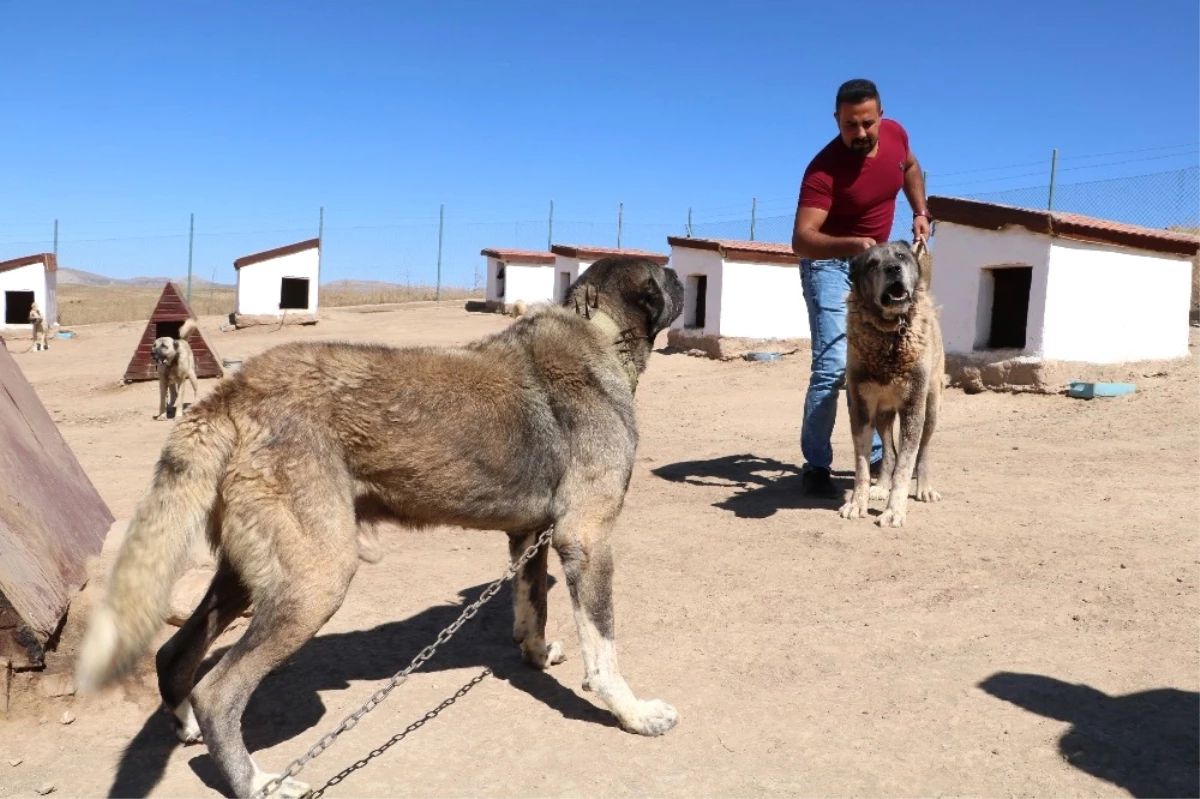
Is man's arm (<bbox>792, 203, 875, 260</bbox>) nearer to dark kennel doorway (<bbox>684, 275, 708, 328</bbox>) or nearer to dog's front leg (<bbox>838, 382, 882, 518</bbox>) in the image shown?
dog's front leg (<bbox>838, 382, 882, 518</bbox>)

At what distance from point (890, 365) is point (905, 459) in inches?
21.9

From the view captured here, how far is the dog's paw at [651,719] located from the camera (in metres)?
3.27

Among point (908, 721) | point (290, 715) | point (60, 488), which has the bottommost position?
point (290, 715)

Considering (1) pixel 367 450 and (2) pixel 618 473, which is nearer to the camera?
(1) pixel 367 450

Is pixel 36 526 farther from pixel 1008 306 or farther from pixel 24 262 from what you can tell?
pixel 24 262

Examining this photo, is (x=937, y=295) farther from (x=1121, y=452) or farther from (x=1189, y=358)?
(x=1121, y=452)

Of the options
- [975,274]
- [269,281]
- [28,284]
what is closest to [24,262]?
[28,284]

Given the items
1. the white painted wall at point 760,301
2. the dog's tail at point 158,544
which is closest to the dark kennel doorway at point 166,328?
the white painted wall at point 760,301

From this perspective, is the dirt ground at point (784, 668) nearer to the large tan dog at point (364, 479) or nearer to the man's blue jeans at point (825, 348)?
the large tan dog at point (364, 479)

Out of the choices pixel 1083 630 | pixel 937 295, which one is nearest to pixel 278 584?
pixel 1083 630

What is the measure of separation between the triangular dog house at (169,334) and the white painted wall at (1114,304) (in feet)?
43.1

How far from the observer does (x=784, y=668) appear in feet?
12.3

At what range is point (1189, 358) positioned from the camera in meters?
10.9

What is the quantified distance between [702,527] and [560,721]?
232 cm
